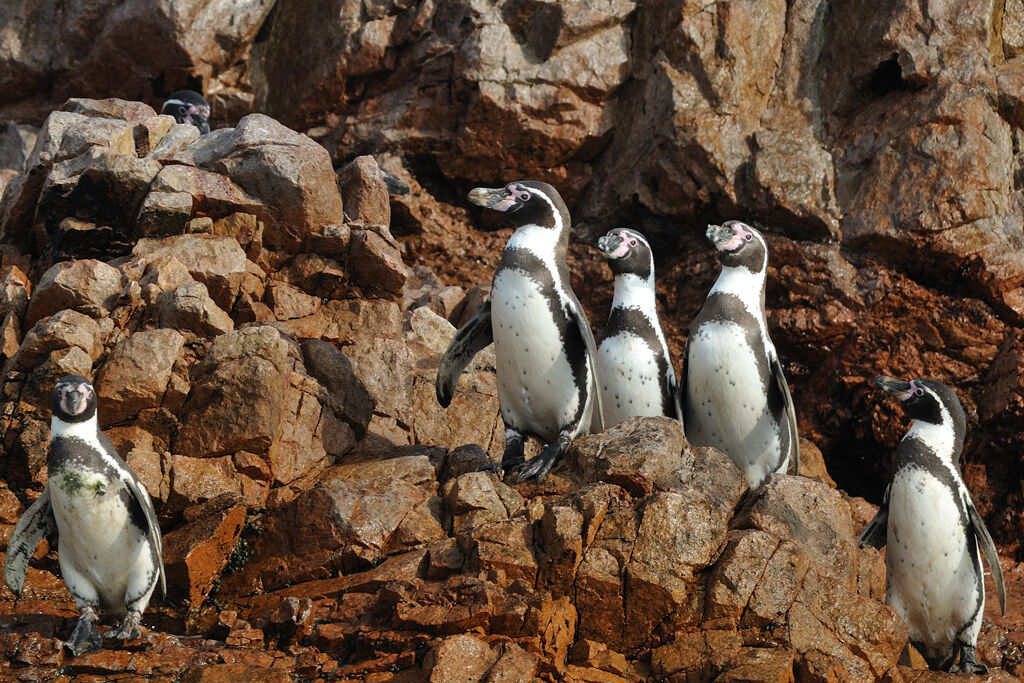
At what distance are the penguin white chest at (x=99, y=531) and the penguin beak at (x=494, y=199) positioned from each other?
2862 mm

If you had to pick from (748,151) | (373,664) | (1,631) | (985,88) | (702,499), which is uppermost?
(985,88)

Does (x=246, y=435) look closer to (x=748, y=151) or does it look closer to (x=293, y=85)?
(x=748, y=151)

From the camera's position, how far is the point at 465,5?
11469mm

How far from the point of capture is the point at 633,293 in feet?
25.3

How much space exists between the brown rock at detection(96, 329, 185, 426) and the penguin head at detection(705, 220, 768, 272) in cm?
389

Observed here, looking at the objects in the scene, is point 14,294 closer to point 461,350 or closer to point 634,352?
point 461,350

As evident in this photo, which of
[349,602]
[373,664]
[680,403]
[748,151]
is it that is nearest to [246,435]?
[349,602]

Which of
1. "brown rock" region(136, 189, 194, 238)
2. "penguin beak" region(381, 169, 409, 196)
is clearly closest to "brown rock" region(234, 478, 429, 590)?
"brown rock" region(136, 189, 194, 238)

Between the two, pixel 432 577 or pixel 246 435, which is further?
pixel 246 435

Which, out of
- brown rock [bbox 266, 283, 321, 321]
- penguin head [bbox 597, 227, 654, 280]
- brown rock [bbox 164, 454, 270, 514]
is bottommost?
brown rock [bbox 164, 454, 270, 514]

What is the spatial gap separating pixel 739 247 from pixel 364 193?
3.74 meters

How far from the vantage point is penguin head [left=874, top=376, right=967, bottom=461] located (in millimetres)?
6852

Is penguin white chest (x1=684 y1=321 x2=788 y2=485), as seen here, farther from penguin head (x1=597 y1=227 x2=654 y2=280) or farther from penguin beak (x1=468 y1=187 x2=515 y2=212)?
penguin beak (x1=468 y1=187 x2=515 y2=212)

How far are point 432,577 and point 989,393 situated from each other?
582cm
